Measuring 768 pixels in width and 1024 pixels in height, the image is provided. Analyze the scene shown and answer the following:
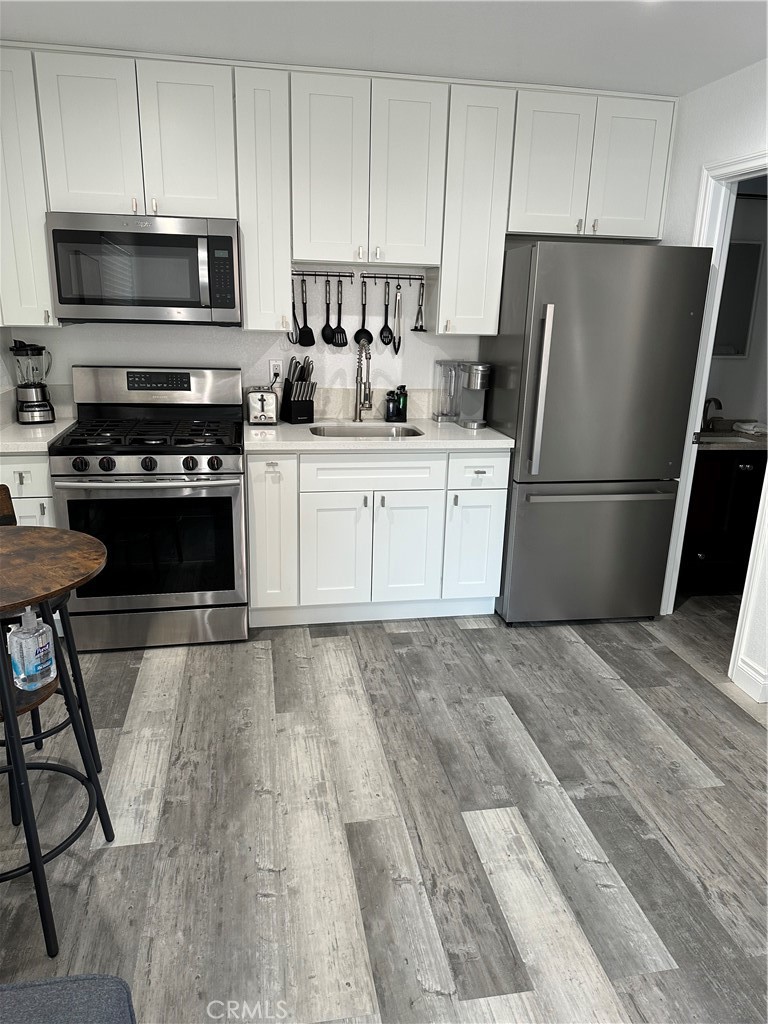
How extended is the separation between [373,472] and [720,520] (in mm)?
2060

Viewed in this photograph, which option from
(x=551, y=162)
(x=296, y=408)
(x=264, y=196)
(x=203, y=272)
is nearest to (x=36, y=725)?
(x=296, y=408)

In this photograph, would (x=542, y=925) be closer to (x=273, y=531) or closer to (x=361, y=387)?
(x=273, y=531)

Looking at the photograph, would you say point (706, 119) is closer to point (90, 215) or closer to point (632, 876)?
point (90, 215)

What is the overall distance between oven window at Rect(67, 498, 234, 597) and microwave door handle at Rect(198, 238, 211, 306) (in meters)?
0.91

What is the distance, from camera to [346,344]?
372 cm

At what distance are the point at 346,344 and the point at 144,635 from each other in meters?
1.79

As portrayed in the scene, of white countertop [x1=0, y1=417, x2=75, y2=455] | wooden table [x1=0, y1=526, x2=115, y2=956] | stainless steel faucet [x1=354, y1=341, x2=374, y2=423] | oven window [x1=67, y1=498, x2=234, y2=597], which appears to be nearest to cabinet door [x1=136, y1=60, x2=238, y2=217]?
stainless steel faucet [x1=354, y1=341, x2=374, y2=423]

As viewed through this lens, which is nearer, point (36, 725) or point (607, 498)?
point (36, 725)

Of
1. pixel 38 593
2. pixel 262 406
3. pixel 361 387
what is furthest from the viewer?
pixel 361 387

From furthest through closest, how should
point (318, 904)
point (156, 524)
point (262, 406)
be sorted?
1. point (262, 406)
2. point (156, 524)
3. point (318, 904)

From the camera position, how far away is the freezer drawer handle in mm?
3352

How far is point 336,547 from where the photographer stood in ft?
10.9

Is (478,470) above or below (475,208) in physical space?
below

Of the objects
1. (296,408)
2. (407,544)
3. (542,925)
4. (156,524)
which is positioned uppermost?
(296,408)
